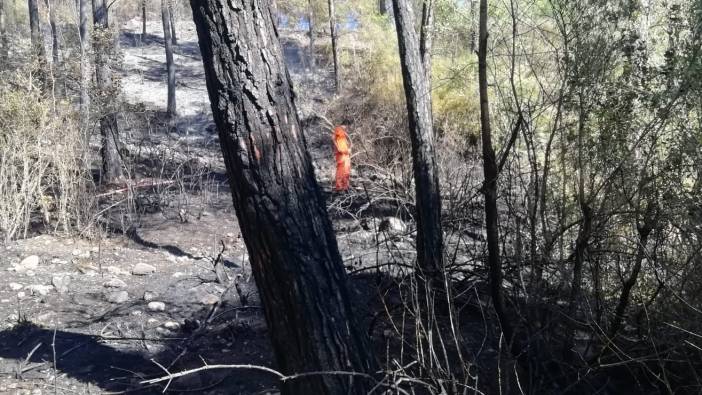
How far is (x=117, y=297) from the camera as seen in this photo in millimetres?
6988

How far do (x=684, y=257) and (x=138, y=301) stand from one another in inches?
191

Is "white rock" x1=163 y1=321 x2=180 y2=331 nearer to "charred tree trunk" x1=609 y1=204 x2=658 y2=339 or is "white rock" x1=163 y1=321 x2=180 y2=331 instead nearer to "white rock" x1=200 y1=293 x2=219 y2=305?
"white rock" x1=200 y1=293 x2=219 y2=305

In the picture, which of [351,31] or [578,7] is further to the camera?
[351,31]

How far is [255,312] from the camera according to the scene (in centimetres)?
640

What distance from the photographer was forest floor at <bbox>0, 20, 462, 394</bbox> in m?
5.14

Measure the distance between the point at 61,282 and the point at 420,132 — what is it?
4036 mm

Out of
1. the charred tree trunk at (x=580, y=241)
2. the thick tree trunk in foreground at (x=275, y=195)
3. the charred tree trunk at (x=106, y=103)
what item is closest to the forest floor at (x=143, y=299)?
the charred tree trunk at (x=106, y=103)

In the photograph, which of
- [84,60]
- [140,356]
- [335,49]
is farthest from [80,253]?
[335,49]

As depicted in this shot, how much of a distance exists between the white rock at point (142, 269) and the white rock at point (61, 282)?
2.74 ft

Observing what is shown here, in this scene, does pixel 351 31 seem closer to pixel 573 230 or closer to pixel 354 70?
pixel 354 70

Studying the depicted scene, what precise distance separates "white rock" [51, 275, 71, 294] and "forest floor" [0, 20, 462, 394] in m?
0.02

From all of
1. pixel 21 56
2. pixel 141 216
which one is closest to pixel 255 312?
pixel 141 216

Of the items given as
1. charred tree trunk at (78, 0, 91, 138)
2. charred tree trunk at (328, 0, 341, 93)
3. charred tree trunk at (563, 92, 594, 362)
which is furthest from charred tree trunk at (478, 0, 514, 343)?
charred tree trunk at (328, 0, 341, 93)

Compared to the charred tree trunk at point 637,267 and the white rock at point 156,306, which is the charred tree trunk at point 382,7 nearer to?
the white rock at point 156,306
